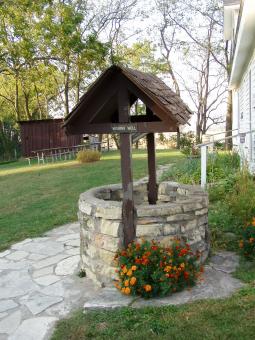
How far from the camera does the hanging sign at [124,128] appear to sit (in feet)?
12.3

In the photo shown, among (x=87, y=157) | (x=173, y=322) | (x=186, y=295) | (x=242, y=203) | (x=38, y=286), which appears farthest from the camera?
(x=87, y=157)

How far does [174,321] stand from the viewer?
10.3 feet

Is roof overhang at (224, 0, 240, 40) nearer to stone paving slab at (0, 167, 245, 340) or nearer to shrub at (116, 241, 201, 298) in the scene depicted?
stone paving slab at (0, 167, 245, 340)

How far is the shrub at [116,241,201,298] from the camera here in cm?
357

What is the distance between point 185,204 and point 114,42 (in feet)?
84.3

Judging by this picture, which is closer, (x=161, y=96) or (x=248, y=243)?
(x=161, y=96)

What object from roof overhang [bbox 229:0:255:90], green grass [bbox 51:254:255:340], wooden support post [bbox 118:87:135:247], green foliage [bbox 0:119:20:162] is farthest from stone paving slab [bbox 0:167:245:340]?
green foliage [bbox 0:119:20:162]

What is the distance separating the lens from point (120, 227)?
393 cm

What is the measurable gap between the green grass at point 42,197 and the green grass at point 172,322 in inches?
112

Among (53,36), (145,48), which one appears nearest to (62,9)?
(53,36)

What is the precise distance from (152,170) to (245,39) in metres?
4.05

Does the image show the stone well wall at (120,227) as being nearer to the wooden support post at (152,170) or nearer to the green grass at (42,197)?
the wooden support post at (152,170)

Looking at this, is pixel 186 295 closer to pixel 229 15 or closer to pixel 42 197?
pixel 42 197

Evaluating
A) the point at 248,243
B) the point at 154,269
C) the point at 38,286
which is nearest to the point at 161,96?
the point at 154,269
